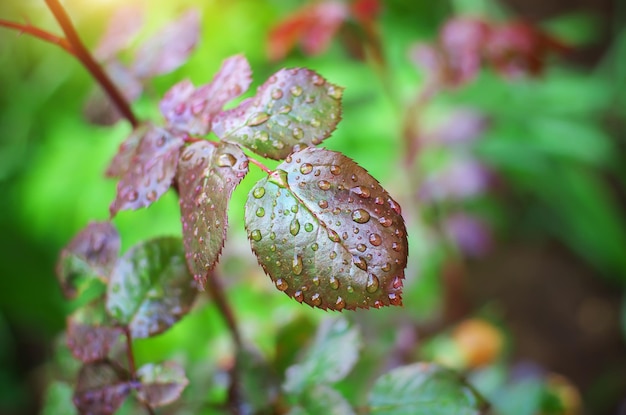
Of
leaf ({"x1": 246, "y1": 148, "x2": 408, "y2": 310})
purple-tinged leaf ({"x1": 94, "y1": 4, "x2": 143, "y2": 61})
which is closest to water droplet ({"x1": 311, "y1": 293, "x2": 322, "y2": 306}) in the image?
leaf ({"x1": 246, "y1": 148, "x2": 408, "y2": 310})

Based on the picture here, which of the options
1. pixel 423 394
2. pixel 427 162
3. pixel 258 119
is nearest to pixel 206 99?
pixel 258 119

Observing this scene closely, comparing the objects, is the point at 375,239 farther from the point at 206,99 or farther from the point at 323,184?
the point at 206,99

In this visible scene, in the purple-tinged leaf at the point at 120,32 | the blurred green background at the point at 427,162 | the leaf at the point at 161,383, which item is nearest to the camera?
the leaf at the point at 161,383

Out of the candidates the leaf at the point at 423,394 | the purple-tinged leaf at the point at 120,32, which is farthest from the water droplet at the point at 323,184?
the purple-tinged leaf at the point at 120,32

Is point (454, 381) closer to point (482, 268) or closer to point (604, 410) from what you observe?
point (604, 410)

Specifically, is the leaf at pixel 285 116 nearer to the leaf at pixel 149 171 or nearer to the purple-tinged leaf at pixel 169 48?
the leaf at pixel 149 171

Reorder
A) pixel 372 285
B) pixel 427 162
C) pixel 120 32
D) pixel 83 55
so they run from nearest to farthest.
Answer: pixel 372 285
pixel 83 55
pixel 120 32
pixel 427 162
